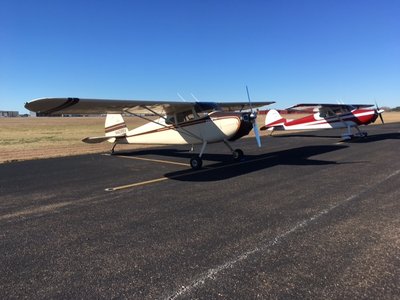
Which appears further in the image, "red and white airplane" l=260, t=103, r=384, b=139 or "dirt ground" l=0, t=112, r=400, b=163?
"red and white airplane" l=260, t=103, r=384, b=139

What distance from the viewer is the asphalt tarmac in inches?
140

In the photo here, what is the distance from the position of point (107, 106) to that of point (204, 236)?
7635mm

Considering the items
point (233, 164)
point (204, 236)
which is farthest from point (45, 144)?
point (204, 236)

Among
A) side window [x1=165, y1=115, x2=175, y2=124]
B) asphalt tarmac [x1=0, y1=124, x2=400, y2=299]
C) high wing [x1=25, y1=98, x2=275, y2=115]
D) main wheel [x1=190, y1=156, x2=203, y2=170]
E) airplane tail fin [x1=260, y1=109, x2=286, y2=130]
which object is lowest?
asphalt tarmac [x1=0, y1=124, x2=400, y2=299]

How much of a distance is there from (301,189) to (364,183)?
175 centimetres

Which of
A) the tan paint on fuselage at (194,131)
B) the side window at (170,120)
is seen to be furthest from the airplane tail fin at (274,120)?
the side window at (170,120)

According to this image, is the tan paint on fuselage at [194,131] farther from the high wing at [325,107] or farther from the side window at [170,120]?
the high wing at [325,107]

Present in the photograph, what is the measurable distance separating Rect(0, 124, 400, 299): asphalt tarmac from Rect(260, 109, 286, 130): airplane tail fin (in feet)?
56.1

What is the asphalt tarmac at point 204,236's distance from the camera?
11.7 ft

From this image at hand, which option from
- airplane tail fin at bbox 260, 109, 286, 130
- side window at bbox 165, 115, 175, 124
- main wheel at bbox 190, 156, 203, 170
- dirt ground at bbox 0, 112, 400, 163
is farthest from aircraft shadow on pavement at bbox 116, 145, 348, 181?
airplane tail fin at bbox 260, 109, 286, 130

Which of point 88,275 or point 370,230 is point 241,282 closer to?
point 88,275

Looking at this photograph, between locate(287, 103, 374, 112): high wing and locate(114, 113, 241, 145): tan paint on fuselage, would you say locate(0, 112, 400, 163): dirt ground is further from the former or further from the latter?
locate(287, 103, 374, 112): high wing

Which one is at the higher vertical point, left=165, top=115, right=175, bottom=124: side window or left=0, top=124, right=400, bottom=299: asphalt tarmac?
left=165, top=115, right=175, bottom=124: side window

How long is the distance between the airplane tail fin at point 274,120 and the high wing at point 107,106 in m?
12.6
